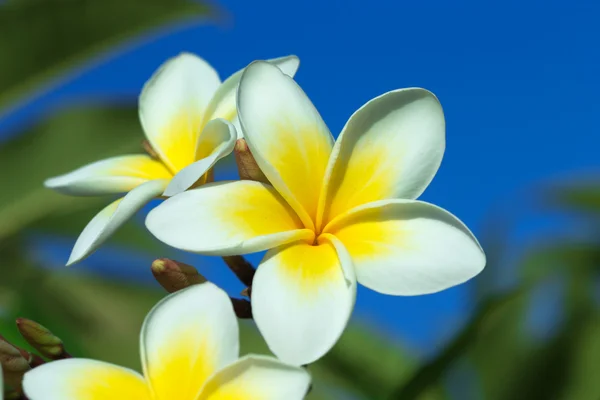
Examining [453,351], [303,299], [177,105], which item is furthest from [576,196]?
[303,299]

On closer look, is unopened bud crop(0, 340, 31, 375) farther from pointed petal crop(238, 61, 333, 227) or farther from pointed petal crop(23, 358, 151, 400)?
pointed petal crop(238, 61, 333, 227)

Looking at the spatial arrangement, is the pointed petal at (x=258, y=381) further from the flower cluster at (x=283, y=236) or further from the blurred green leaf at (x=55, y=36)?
the blurred green leaf at (x=55, y=36)

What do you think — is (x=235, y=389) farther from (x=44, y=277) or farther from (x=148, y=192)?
(x=44, y=277)

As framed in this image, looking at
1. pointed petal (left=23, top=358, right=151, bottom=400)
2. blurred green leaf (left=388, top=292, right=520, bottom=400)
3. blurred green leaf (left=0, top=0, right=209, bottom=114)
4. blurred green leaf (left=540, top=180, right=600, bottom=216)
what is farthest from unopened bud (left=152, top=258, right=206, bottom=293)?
blurred green leaf (left=0, top=0, right=209, bottom=114)

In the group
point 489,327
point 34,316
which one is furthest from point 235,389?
point 34,316

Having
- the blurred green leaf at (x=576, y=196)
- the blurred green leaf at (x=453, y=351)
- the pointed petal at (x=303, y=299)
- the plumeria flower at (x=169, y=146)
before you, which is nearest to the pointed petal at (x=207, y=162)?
the plumeria flower at (x=169, y=146)
